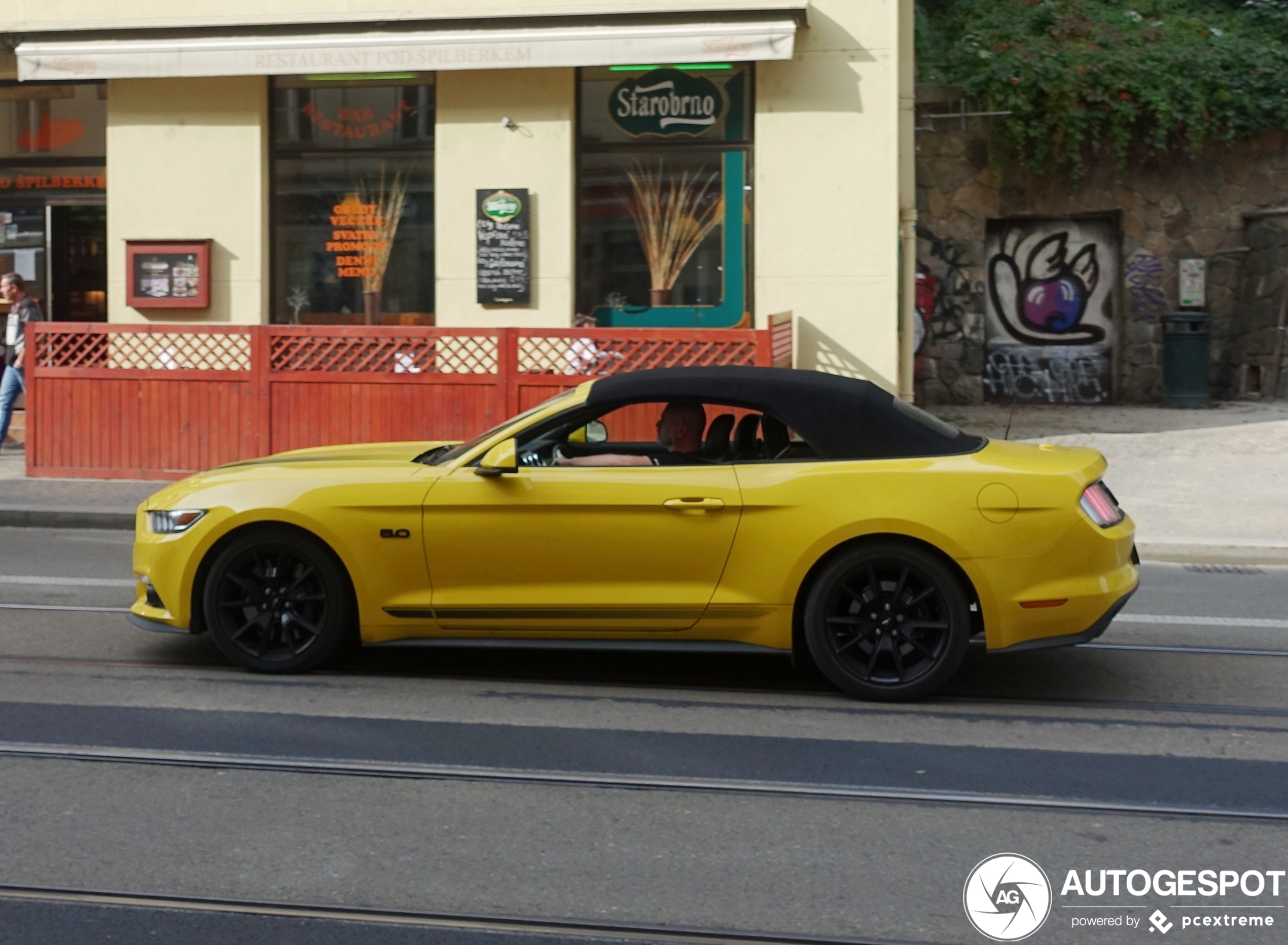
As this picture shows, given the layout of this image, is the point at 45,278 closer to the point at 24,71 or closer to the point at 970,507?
the point at 24,71

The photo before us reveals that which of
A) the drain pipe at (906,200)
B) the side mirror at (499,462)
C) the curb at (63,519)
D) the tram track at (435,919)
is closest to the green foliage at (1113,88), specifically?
the drain pipe at (906,200)

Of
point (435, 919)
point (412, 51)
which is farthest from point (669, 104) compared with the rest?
point (435, 919)

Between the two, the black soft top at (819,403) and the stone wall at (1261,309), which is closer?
the black soft top at (819,403)

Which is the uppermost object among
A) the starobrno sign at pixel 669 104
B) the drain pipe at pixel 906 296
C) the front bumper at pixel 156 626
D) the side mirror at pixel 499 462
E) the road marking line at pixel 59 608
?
the starobrno sign at pixel 669 104

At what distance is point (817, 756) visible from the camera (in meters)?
5.59

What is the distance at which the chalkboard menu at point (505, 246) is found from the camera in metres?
15.1

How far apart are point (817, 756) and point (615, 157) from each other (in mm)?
10462

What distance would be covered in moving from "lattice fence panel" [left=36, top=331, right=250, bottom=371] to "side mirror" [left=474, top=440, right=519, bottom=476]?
25.1 ft

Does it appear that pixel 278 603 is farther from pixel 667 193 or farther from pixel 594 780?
pixel 667 193

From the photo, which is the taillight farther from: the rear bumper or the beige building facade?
the beige building facade

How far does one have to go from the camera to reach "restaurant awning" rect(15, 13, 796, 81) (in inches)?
552

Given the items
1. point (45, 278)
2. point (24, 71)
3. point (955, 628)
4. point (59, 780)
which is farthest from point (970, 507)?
point (45, 278)

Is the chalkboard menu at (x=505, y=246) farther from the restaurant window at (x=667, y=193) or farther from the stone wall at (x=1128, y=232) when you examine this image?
the stone wall at (x=1128, y=232)

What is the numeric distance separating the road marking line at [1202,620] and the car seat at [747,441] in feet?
9.13
